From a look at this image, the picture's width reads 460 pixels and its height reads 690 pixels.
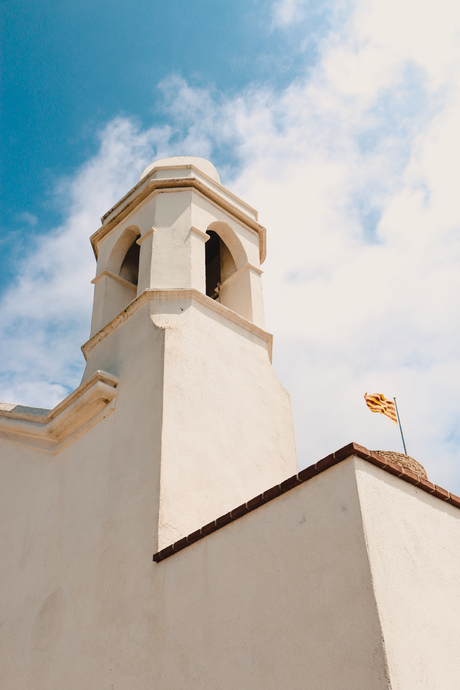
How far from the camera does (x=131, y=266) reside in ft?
36.0

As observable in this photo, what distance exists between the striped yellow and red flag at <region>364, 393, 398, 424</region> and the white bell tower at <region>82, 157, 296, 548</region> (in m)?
4.26

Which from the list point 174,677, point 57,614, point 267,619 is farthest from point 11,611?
point 267,619

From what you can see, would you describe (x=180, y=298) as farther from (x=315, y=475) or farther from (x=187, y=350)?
(x=315, y=475)

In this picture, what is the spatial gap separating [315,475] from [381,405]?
8.85 metres

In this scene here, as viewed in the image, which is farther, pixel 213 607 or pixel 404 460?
pixel 404 460

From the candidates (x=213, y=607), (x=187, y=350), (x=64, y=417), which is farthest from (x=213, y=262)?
(x=213, y=607)

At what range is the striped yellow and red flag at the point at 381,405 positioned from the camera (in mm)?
13461

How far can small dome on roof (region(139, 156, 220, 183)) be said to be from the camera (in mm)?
11000

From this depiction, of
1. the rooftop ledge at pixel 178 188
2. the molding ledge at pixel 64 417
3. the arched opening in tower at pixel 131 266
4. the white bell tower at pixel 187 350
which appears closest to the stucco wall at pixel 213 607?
the white bell tower at pixel 187 350

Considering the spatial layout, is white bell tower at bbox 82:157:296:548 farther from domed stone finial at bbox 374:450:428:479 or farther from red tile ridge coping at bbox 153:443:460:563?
domed stone finial at bbox 374:450:428:479

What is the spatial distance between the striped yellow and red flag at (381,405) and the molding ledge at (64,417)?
686 cm

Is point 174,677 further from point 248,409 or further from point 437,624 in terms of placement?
point 248,409

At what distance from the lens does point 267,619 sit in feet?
15.9

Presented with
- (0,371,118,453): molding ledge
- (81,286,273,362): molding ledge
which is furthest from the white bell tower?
(0,371,118,453): molding ledge
